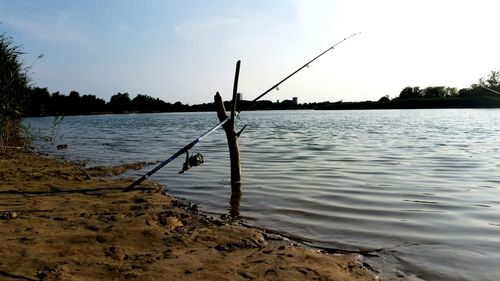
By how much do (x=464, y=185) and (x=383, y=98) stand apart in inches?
5551

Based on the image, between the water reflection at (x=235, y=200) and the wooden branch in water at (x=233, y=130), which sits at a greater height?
the wooden branch in water at (x=233, y=130)

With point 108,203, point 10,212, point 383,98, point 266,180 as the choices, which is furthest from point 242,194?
point 383,98

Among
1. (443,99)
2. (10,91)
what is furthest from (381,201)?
(443,99)

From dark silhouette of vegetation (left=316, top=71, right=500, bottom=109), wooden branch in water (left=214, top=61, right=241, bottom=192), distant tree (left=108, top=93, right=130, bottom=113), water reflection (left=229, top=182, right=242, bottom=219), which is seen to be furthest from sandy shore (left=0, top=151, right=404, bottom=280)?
distant tree (left=108, top=93, right=130, bottom=113)

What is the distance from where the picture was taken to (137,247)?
486 cm

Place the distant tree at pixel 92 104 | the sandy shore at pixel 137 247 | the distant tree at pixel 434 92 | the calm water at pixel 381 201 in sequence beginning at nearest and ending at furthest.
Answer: the sandy shore at pixel 137 247 < the calm water at pixel 381 201 < the distant tree at pixel 434 92 < the distant tree at pixel 92 104

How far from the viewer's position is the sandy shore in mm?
4023

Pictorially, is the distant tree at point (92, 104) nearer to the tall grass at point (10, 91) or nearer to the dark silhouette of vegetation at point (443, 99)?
the dark silhouette of vegetation at point (443, 99)

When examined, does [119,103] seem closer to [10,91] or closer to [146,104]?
[146,104]

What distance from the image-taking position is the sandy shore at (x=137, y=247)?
4.02 meters

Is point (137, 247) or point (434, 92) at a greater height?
point (434, 92)

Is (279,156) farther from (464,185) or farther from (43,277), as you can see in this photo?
(43,277)

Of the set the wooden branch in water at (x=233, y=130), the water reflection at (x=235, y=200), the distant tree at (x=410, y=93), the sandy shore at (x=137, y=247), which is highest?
the distant tree at (x=410, y=93)

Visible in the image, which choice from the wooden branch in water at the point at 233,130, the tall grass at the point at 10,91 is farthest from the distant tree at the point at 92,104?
the wooden branch in water at the point at 233,130
